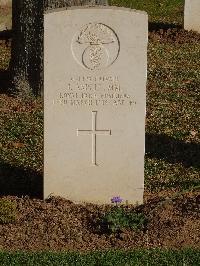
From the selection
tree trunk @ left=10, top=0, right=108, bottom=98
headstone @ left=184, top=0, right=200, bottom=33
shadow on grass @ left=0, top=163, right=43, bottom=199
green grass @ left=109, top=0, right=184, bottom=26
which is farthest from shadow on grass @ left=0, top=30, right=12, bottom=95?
green grass @ left=109, top=0, right=184, bottom=26

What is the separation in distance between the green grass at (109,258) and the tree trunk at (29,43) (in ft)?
12.6

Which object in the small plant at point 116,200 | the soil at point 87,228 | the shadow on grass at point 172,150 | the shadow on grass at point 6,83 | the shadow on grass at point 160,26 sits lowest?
the soil at point 87,228

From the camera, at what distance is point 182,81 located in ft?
33.5

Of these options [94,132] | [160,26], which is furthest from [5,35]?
[94,132]

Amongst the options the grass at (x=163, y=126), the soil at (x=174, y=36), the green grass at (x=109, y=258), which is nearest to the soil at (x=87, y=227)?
the green grass at (x=109, y=258)

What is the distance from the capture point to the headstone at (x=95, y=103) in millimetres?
5812

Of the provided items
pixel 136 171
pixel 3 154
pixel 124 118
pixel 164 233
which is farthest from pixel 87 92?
pixel 3 154

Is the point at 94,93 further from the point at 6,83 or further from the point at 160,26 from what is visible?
the point at 160,26

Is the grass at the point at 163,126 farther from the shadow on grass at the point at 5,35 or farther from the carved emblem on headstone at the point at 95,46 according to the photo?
the carved emblem on headstone at the point at 95,46

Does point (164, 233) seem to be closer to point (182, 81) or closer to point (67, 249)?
point (67, 249)

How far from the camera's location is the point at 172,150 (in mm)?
7758

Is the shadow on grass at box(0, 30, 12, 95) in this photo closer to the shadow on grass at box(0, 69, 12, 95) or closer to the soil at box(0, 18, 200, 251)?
the shadow on grass at box(0, 69, 12, 95)

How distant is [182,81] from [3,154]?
3526 millimetres

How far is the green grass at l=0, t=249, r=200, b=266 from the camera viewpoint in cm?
524
